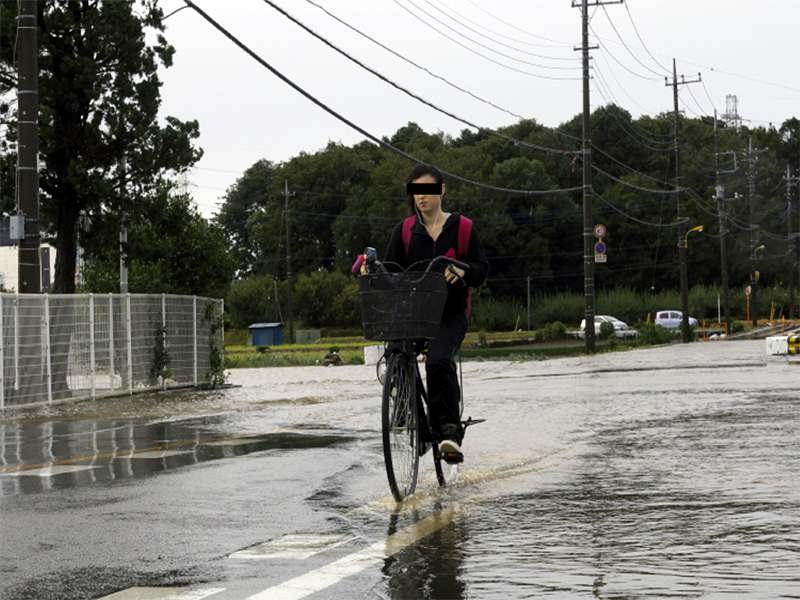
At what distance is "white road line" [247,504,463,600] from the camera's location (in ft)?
14.6

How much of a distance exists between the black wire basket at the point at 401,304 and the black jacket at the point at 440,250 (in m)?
0.63

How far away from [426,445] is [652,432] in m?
4.32

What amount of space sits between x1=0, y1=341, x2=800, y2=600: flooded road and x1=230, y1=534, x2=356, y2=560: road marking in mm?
10

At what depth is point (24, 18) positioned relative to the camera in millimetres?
18203

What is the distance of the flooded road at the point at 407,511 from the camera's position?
465cm

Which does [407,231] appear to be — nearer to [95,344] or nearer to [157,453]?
[157,453]

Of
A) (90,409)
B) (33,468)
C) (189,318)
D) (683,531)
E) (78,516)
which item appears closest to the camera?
(683,531)

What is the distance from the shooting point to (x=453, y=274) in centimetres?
685

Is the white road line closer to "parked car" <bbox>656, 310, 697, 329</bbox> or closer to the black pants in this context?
the black pants

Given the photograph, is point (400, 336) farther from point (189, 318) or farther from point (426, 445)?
point (189, 318)

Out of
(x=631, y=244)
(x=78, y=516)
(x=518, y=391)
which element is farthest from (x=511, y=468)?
(x=631, y=244)

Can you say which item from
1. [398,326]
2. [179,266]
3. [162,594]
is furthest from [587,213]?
[162,594]

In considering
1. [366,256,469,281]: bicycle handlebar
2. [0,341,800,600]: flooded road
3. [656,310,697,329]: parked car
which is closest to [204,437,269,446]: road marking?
[0,341,800,600]: flooded road

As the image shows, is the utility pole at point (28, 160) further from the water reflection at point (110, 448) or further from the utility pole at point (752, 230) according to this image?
the utility pole at point (752, 230)
